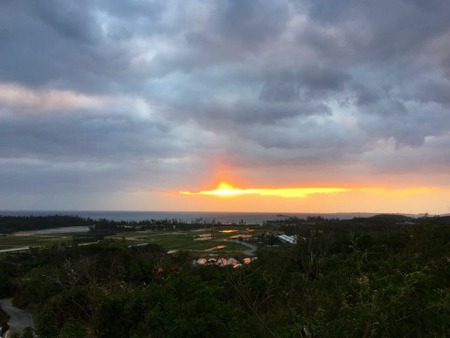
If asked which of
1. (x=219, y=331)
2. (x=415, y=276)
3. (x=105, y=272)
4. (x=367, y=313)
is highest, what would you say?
(x=415, y=276)

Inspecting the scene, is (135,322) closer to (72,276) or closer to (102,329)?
(102,329)

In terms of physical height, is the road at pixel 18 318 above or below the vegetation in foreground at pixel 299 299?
below

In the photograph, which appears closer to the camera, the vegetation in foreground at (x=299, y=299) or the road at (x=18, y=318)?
the vegetation in foreground at (x=299, y=299)

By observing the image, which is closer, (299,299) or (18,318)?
(299,299)

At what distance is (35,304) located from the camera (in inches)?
1401

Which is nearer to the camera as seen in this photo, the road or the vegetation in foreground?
the vegetation in foreground

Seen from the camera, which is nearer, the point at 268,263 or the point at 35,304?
the point at 268,263

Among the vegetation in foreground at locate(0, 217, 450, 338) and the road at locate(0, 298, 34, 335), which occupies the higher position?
the vegetation in foreground at locate(0, 217, 450, 338)

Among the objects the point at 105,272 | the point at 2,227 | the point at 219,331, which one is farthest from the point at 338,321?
the point at 2,227

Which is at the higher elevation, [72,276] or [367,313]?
[367,313]

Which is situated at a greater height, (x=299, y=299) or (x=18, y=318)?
(x=299, y=299)

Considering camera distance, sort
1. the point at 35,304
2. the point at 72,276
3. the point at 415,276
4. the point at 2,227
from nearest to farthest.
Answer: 1. the point at 415,276
2. the point at 72,276
3. the point at 35,304
4. the point at 2,227

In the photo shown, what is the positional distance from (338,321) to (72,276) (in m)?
24.1

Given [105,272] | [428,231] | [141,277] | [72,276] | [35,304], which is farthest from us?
[35,304]
